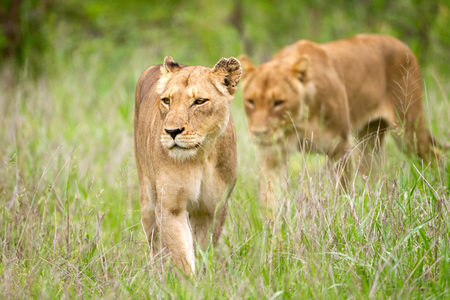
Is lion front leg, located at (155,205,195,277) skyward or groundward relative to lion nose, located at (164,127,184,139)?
groundward

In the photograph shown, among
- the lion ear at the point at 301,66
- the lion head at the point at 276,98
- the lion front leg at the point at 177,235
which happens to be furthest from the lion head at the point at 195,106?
the lion ear at the point at 301,66

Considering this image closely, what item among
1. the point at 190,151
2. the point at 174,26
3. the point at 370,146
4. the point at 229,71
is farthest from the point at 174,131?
the point at 174,26

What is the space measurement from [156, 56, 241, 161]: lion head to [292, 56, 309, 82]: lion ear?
2.44m

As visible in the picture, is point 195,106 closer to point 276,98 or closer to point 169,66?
point 169,66

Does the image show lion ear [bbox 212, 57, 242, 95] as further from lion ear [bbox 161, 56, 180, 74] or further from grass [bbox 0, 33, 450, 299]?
grass [bbox 0, 33, 450, 299]

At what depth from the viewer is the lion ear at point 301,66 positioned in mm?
6027

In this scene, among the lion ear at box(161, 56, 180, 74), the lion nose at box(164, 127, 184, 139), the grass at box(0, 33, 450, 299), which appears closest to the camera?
the grass at box(0, 33, 450, 299)

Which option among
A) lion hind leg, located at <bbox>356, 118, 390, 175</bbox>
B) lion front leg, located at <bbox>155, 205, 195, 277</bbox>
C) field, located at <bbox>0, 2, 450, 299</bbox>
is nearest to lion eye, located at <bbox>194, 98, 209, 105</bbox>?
lion front leg, located at <bbox>155, 205, 195, 277</bbox>

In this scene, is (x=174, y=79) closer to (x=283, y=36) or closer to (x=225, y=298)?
(x=225, y=298)

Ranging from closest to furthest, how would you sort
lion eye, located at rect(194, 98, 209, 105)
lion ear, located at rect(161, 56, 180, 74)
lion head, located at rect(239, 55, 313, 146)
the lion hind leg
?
lion eye, located at rect(194, 98, 209, 105)
lion ear, located at rect(161, 56, 180, 74)
the lion hind leg
lion head, located at rect(239, 55, 313, 146)

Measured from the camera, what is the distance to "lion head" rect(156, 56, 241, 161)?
3.42 m

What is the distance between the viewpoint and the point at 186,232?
12.1 feet

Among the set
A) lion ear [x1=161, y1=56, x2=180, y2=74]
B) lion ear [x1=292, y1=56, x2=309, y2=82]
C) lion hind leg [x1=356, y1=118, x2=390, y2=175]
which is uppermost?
lion ear [x1=161, y1=56, x2=180, y2=74]

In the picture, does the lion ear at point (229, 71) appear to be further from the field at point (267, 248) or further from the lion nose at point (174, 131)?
the field at point (267, 248)
